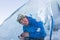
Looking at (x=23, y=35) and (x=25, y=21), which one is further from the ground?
(x=25, y=21)

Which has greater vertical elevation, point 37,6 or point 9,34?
point 37,6

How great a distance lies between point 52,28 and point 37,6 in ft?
0.81

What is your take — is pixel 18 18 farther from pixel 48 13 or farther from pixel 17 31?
pixel 48 13

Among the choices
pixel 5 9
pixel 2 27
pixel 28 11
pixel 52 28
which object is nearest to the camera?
pixel 52 28

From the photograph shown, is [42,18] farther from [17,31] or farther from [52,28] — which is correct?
[17,31]

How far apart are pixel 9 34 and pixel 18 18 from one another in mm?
182

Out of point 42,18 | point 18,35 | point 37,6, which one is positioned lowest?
point 18,35

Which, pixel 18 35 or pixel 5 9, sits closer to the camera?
pixel 18 35

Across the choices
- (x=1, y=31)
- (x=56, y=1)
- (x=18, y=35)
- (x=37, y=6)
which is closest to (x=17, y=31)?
(x=18, y=35)

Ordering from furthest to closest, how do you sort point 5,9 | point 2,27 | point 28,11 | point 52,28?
point 5,9 → point 2,27 → point 28,11 → point 52,28

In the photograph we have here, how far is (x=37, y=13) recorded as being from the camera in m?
1.39

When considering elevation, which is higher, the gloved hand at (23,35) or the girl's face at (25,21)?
the girl's face at (25,21)

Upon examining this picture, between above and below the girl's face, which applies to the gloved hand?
below

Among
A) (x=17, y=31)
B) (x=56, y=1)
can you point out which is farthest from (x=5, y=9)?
(x=56, y=1)
